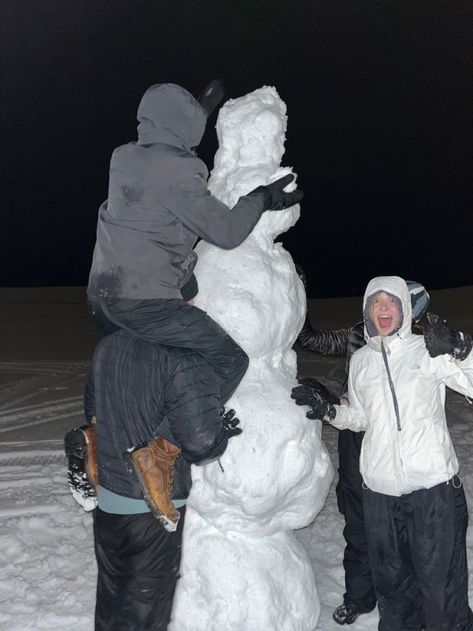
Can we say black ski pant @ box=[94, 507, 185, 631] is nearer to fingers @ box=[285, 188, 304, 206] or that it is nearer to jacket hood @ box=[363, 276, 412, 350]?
jacket hood @ box=[363, 276, 412, 350]

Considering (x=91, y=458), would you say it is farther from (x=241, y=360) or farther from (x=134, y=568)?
(x=241, y=360)

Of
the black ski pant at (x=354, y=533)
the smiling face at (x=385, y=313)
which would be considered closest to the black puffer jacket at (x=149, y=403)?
the smiling face at (x=385, y=313)

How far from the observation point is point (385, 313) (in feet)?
7.33

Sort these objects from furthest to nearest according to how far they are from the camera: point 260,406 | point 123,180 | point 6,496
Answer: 1. point 6,496
2. point 260,406
3. point 123,180

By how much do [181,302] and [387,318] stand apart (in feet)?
2.29

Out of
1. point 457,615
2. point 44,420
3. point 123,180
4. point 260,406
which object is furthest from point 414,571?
point 44,420

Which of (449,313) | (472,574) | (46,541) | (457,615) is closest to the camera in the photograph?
(457,615)

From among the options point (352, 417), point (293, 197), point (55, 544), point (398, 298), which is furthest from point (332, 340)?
point (55, 544)

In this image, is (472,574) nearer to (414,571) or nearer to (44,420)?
(414,571)

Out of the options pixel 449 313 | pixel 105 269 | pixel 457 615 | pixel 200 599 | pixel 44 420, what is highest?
pixel 105 269

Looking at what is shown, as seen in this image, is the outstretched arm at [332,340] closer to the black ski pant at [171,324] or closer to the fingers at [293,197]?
the fingers at [293,197]

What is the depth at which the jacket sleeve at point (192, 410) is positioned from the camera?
1.95 meters

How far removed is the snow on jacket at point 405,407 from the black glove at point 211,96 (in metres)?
0.78

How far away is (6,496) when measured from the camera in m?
4.03
